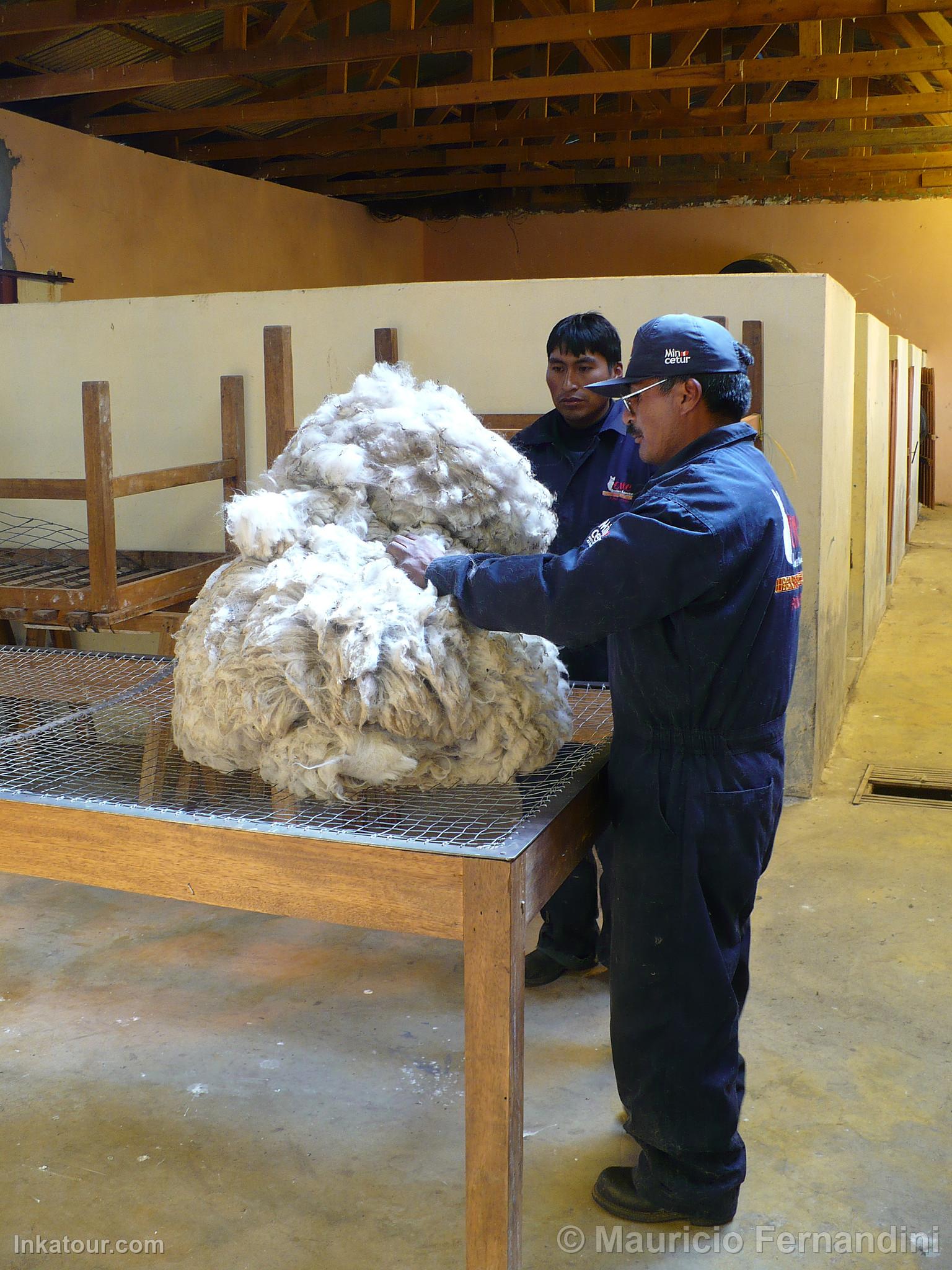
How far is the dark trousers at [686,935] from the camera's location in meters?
1.67

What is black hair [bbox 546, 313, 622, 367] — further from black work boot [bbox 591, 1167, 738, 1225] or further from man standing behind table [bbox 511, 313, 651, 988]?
black work boot [bbox 591, 1167, 738, 1225]

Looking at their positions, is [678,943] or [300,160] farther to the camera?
[300,160]

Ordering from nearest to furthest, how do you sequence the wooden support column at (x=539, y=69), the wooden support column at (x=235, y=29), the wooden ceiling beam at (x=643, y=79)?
the wooden support column at (x=235, y=29) < the wooden ceiling beam at (x=643, y=79) < the wooden support column at (x=539, y=69)

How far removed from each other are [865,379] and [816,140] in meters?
4.45

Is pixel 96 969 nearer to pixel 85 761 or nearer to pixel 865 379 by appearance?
pixel 85 761

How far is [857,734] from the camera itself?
4.59 meters

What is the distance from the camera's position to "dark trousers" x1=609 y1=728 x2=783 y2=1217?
65.6 inches

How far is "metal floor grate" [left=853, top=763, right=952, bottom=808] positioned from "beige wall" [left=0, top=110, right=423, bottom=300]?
5085 millimetres

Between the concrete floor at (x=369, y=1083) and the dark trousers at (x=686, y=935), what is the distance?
0.62ft

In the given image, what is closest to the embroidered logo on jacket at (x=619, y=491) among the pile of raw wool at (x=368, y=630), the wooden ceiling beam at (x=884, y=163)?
the pile of raw wool at (x=368, y=630)

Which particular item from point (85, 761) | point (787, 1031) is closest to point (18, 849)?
point (85, 761)

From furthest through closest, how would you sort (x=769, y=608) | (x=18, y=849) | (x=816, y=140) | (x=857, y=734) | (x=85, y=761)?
(x=816, y=140) → (x=857, y=734) → (x=85, y=761) → (x=769, y=608) → (x=18, y=849)

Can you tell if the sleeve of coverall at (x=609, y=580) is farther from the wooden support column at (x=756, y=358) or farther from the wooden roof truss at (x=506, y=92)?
the wooden roof truss at (x=506, y=92)

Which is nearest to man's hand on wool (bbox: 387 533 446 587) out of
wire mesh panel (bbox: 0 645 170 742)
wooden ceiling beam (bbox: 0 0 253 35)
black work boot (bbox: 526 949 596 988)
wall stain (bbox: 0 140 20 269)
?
wire mesh panel (bbox: 0 645 170 742)
